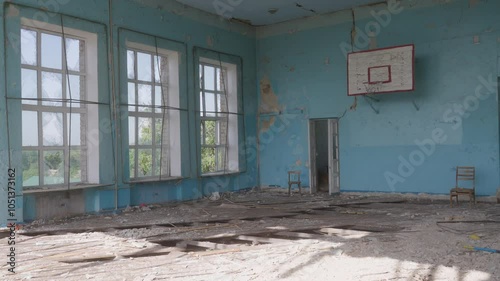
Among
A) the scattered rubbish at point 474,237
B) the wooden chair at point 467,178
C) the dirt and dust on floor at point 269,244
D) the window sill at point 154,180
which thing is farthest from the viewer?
the window sill at point 154,180

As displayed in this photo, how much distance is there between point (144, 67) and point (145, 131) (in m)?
1.29

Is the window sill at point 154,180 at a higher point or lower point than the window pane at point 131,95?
lower

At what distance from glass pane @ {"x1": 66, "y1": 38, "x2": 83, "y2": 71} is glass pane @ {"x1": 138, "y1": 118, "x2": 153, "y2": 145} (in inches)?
64.1

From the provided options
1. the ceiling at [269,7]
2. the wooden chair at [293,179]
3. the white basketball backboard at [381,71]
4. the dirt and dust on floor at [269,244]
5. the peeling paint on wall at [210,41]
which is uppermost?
the ceiling at [269,7]

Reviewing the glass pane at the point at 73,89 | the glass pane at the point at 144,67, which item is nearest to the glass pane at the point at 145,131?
the glass pane at the point at 144,67

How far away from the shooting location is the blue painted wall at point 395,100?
8.73 m

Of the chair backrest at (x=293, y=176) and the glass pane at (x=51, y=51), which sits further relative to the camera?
the chair backrest at (x=293, y=176)

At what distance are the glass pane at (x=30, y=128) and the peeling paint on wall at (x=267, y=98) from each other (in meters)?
5.86

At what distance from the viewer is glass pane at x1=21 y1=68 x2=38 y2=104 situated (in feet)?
23.0

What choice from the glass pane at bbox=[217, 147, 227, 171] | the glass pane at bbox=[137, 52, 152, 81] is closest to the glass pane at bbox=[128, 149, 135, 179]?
the glass pane at bbox=[137, 52, 152, 81]

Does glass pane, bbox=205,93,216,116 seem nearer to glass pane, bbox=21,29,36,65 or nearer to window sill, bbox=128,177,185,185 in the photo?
window sill, bbox=128,177,185,185

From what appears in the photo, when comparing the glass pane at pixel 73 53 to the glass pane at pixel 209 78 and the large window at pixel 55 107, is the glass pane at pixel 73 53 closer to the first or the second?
the large window at pixel 55 107

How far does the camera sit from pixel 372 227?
19.8 ft

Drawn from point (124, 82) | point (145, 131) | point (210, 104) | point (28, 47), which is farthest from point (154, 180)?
point (28, 47)
